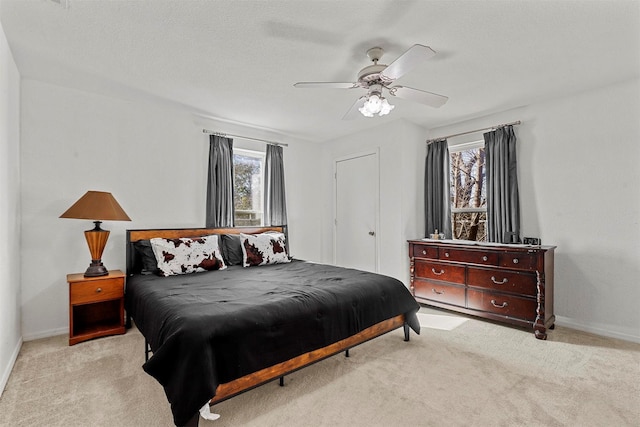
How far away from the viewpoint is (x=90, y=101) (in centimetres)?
337

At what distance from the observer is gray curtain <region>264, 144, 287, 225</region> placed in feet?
15.5

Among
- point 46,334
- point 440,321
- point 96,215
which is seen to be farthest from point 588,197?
point 46,334

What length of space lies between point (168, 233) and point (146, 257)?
0.48m

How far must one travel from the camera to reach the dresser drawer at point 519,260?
10.4ft

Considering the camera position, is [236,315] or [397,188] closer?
[236,315]

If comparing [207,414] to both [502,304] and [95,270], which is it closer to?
[95,270]

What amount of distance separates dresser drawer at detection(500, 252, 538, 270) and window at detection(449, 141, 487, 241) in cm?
79

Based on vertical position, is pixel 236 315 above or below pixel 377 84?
below

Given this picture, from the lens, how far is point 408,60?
205 cm

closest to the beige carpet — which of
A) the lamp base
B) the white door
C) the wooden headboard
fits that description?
the lamp base

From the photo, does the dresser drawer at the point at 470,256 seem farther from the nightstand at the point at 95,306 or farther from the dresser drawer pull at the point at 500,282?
the nightstand at the point at 95,306

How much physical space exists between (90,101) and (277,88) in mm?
2006

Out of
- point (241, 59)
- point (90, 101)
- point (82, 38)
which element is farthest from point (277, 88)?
point (90, 101)

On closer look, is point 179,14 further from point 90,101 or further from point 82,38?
point 90,101
